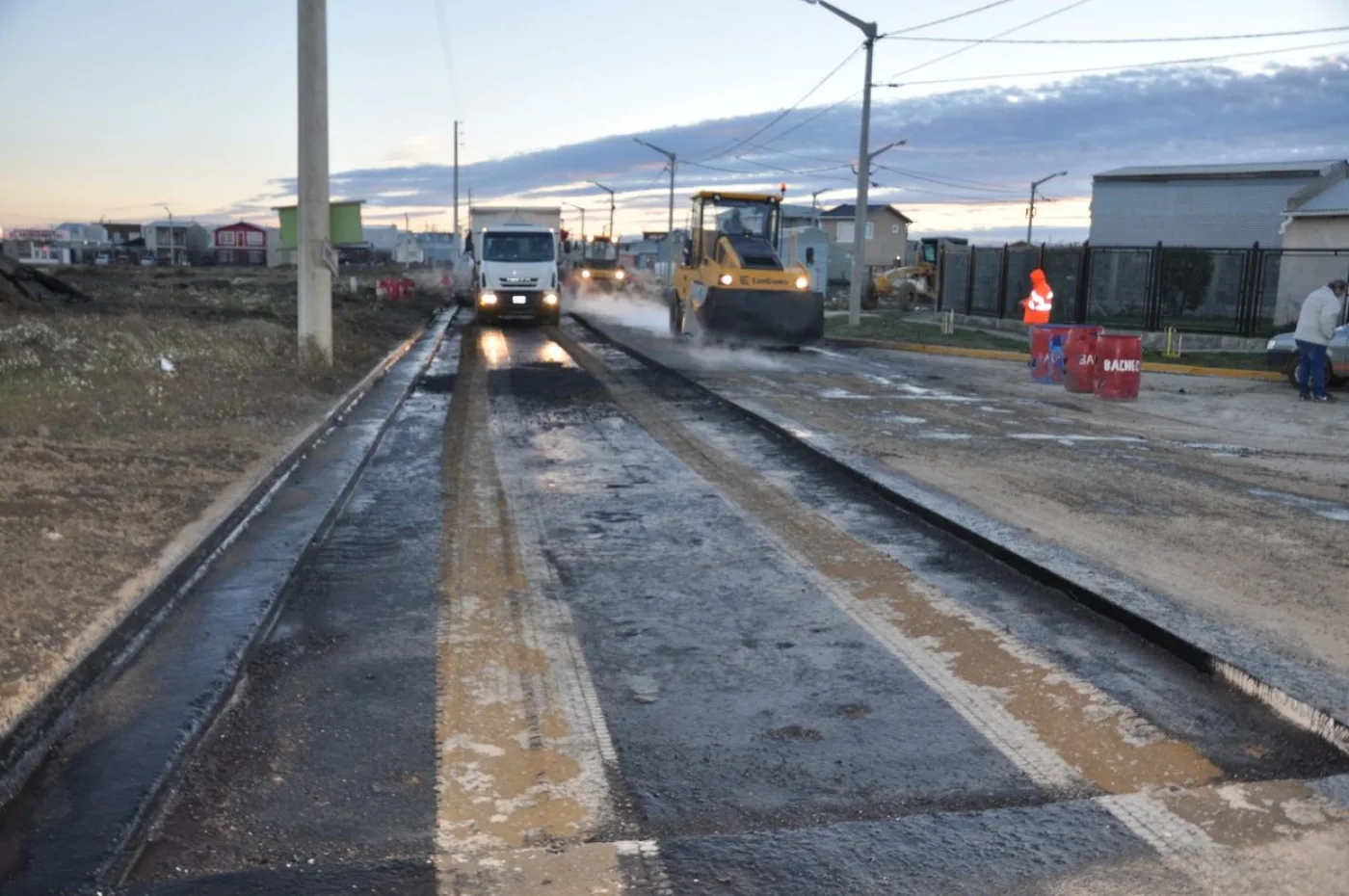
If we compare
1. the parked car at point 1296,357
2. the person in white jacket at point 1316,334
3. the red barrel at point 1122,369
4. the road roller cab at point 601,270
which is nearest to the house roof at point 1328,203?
the parked car at point 1296,357

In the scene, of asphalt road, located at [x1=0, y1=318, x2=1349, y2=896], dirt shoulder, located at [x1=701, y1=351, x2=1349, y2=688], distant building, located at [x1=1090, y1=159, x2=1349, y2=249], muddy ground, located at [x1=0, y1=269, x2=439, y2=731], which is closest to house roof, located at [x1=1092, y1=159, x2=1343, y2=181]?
distant building, located at [x1=1090, y1=159, x2=1349, y2=249]

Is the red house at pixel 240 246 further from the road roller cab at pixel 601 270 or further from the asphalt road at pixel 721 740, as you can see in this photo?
the asphalt road at pixel 721 740

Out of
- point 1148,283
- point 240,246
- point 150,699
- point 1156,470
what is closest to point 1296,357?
point 1148,283

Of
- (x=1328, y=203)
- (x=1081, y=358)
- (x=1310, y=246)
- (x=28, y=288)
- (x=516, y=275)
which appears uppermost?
(x=1328, y=203)

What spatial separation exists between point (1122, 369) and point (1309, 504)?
8.25 meters

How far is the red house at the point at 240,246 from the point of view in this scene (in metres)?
115

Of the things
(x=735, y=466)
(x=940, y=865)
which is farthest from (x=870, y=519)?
(x=940, y=865)

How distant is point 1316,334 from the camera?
17156 mm

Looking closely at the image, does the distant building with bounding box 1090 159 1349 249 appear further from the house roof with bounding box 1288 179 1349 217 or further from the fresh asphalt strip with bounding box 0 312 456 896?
the fresh asphalt strip with bounding box 0 312 456 896

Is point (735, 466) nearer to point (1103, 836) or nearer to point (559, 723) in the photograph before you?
point (559, 723)

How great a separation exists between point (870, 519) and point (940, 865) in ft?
16.7

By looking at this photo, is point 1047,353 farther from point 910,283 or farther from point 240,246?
point 240,246

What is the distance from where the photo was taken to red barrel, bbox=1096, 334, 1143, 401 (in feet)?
57.2

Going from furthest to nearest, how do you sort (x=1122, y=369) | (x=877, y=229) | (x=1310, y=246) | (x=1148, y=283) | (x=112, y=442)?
1. (x=877, y=229)
2. (x=1310, y=246)
3. (x=1148, y=283)
4. (x=1122, y=369)
5. (x=112, y=442)
